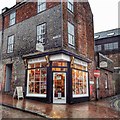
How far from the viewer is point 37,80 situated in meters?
11.9

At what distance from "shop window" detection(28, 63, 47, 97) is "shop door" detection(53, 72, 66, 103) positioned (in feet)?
2.47

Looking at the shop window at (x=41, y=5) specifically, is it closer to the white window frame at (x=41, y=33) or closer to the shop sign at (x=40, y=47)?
the white window frame at (x=41, y=33)

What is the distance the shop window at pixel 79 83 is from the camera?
38.7 feet

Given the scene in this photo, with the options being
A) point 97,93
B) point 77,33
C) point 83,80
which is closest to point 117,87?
point 97,93

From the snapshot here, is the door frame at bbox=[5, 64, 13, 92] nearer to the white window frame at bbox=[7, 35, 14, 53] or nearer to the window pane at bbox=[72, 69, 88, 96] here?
the white window frame at bbox=[7, 35, 14, 53]

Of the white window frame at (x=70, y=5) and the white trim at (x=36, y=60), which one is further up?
the white window frame at (x=70, y=5)

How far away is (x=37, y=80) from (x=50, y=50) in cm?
252

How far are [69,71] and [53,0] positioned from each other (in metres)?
5.75

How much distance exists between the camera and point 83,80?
13.1m

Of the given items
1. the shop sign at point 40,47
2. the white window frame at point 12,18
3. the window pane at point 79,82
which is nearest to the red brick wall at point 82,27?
the shop sign at point 40,47

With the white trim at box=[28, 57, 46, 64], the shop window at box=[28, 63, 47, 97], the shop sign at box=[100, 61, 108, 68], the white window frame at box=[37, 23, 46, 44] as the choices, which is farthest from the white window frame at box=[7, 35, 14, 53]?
the shop sign at box=[100, 61, 108, 68]

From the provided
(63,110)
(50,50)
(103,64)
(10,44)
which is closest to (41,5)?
(50,50)

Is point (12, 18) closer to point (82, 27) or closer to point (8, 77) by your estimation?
point (8, 77)

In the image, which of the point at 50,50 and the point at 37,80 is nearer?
the point at 50,50
